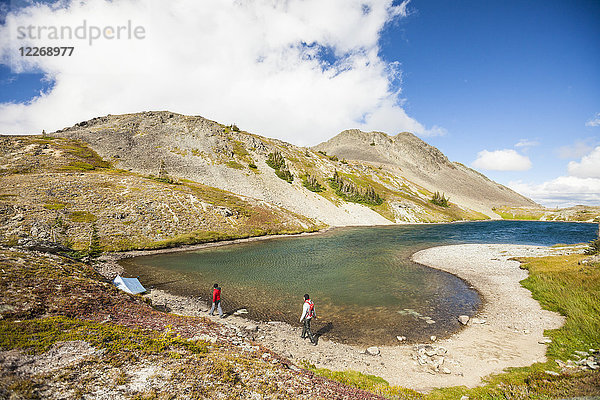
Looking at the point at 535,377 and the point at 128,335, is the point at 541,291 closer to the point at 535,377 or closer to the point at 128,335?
the point at 535,377

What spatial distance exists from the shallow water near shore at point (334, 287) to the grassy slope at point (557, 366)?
6241 millimetres

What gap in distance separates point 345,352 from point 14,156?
137 meters

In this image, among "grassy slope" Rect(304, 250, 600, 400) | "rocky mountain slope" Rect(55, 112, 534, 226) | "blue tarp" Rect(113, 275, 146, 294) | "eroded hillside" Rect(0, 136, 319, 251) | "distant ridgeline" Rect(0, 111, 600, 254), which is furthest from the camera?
"rocky mountain slope" Rect(55, 112, 534, 226)

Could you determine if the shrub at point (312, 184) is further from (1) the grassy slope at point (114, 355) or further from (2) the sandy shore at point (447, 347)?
(1) the grassy slope at point (114, 355)

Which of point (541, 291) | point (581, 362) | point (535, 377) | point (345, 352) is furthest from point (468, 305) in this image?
point (345, 352)

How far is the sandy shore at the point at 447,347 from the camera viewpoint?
622 inches

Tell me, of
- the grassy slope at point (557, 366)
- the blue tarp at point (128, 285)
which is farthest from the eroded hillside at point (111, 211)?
the grassy slope at point (557, 366)

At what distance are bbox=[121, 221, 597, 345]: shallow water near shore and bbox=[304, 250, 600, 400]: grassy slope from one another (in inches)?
246

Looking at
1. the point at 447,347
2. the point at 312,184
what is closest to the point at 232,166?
the point at 312,184

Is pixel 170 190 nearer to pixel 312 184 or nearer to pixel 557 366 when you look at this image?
pixel 312 184

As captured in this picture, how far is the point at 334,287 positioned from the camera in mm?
33406

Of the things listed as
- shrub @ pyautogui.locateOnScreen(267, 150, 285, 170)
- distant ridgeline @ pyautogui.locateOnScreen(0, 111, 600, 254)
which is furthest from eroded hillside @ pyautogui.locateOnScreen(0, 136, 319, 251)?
shrub @ pyautogui.locateOnScreen(267, 150, 285, 170)

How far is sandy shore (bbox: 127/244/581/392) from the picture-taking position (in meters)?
15.8

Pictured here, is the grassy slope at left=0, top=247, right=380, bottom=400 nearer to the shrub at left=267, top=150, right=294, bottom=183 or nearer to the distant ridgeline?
the distant ridgeline
